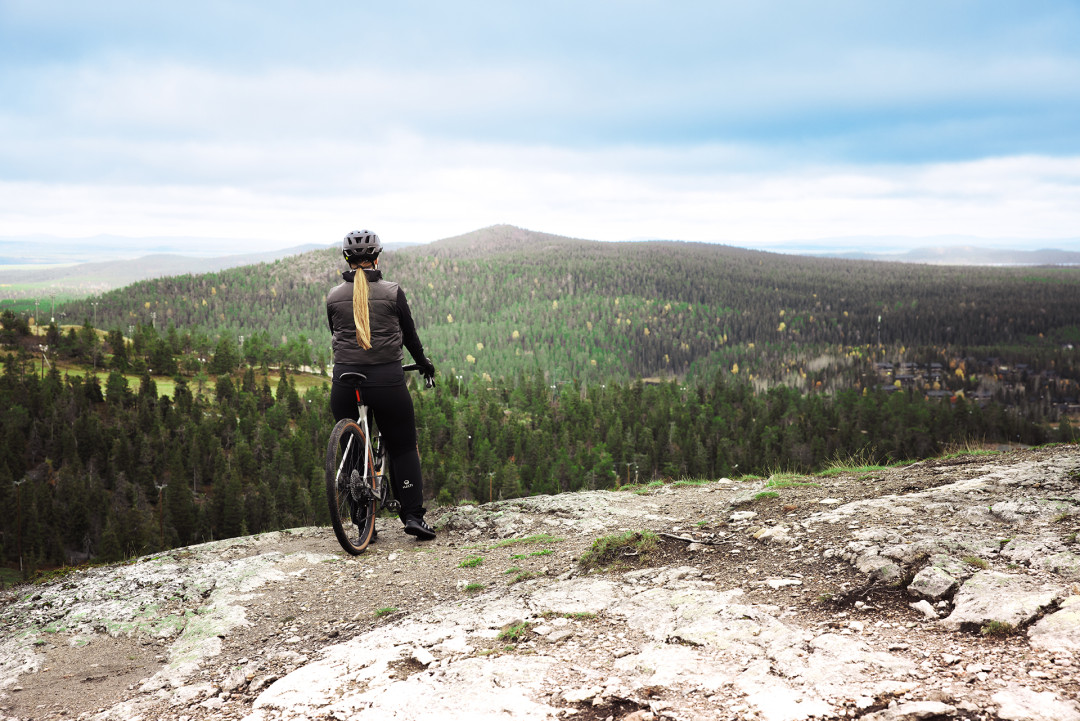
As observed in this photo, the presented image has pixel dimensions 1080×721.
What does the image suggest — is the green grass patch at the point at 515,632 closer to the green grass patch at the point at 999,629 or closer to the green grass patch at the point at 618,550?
the green grass patch at the point at 618,550

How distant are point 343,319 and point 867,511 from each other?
7.70 m

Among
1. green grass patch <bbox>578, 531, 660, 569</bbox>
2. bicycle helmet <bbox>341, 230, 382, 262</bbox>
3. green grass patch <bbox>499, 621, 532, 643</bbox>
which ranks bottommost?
green grass patch <bbox>578, 531, 660, 569</bbox>

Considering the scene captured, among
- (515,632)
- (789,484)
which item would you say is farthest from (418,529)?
(789,484)

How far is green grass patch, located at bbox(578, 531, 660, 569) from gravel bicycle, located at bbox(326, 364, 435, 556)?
11.0ft

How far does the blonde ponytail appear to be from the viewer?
8.77m

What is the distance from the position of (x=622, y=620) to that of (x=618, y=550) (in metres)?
2.21

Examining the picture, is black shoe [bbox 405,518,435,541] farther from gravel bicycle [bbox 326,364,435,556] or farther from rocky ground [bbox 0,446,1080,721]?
gravel bicycle [bbox 326,364,435,556]

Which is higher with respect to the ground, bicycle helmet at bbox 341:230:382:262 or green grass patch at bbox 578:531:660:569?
bicycle helmet at bbox 341:230:382:262

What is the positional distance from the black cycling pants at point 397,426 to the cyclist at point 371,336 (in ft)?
0.05

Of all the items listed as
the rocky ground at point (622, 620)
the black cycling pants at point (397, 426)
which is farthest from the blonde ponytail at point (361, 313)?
the rocky ground at point (622, 620)

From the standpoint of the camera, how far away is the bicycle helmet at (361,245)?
905cm

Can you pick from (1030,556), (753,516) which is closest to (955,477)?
(753,516)

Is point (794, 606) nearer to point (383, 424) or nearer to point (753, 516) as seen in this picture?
point (753, 516)

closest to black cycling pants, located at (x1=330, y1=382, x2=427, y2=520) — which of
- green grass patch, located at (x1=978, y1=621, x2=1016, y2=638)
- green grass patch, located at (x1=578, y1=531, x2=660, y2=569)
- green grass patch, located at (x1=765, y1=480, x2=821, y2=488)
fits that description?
green grass patch, located at (x1=578, y1=531, x2=660, y2=569)
